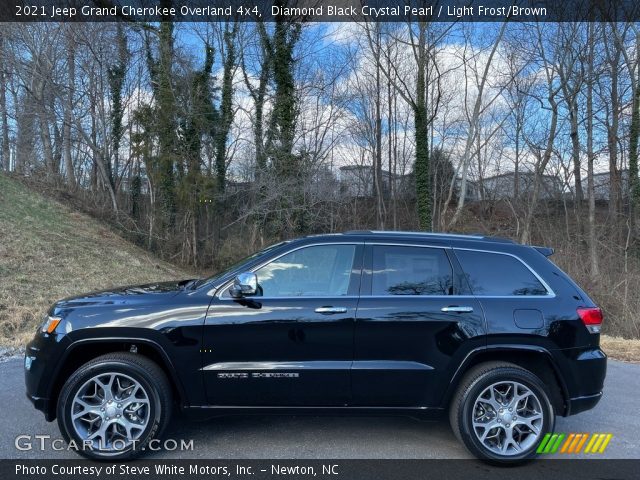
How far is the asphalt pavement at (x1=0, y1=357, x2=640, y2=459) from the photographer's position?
3.96 meters

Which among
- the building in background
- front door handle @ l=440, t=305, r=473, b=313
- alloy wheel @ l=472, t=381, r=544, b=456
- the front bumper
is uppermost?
the building in background

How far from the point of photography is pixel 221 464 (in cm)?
376

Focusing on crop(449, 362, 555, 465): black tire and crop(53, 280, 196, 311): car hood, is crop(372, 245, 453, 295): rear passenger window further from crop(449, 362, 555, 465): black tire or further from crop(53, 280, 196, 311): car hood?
crop(53, 280, 196, 311): car hood

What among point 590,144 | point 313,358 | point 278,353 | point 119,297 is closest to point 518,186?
point 590,144

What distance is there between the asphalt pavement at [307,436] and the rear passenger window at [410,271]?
1279mm

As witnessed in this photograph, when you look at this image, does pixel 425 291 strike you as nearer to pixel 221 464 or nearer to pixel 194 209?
pixel 221 464

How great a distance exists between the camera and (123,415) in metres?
3.83

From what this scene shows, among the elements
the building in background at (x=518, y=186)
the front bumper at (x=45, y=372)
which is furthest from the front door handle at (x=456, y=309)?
the building in background at (x=518, y=186)

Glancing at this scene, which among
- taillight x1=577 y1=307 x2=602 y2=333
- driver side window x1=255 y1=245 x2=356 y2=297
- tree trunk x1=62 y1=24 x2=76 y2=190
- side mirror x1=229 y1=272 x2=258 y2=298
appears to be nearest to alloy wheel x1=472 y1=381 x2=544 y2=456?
taillight x1=577 y1=307 x2=602 y2=333

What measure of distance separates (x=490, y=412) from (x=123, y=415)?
9.62 ft

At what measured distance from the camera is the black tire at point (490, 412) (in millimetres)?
3855

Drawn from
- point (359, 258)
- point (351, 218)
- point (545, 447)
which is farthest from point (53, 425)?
point (351, 218)

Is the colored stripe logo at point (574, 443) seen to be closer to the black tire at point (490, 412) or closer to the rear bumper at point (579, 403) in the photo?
the black tire at point (490, 412)

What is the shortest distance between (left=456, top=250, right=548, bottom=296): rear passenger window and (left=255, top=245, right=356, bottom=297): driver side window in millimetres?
1014
